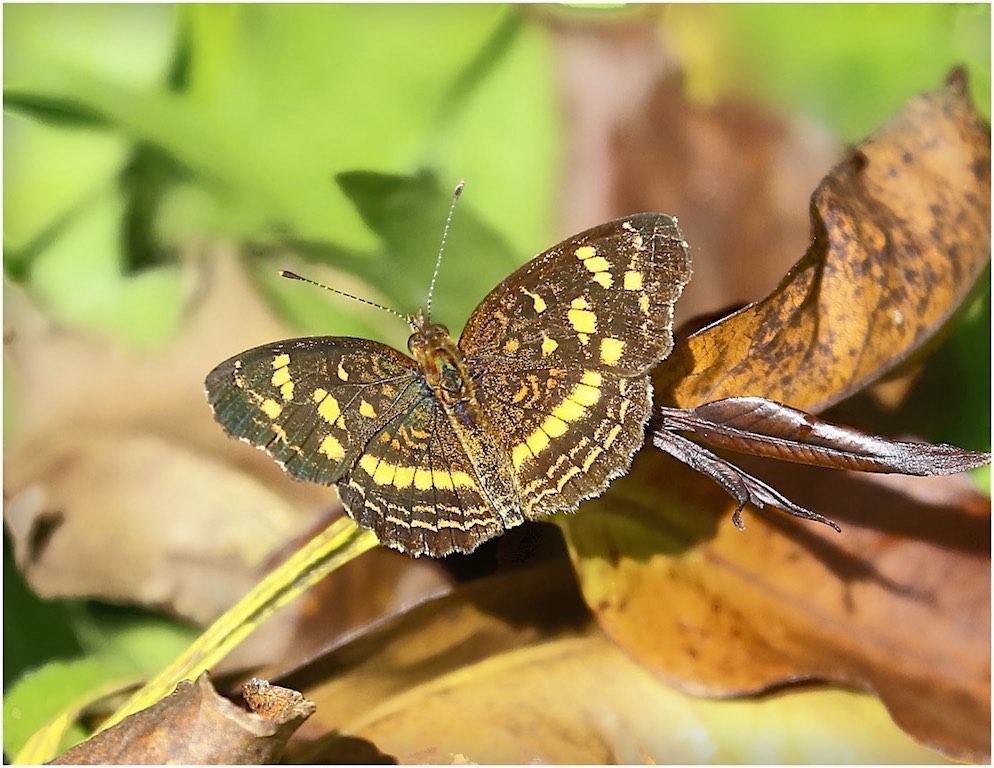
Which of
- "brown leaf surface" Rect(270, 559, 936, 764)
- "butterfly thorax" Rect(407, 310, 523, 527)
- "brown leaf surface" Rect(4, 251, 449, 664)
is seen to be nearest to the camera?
"butterfly thorax" Rect(407, 310, 523, 527)

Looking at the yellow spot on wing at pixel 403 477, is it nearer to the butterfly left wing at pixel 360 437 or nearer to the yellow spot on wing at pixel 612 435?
the butterfly left wing at pixel 360 437

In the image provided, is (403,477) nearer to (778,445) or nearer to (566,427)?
(566,427)

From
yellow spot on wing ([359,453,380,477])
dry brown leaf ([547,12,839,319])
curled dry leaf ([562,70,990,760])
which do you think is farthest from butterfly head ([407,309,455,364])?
dry brown leaf ([547,12,839,319])

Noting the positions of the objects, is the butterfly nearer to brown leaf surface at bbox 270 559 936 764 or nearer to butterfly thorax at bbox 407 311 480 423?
butterfly thorax at bbox 407 311 480 423

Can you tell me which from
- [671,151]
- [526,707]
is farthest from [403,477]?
[671,151]

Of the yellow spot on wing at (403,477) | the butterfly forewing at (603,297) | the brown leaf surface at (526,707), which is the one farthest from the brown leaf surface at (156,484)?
the butterfly forewing at (603,297)
